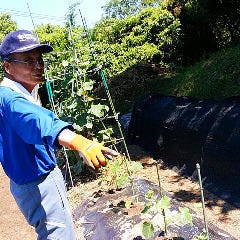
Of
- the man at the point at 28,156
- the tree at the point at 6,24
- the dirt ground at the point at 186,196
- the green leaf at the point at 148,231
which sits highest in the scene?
the tree at the point at 6,24

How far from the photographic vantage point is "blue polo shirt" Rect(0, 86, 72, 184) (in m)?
1.58

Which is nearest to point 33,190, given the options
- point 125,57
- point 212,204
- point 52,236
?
point 52,236

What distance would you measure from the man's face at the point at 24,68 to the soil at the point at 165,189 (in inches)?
88.5

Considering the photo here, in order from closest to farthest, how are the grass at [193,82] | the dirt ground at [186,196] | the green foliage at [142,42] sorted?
the dirt ground at [186,196] < the grass at [193,82] < the green foliage at [142,42]

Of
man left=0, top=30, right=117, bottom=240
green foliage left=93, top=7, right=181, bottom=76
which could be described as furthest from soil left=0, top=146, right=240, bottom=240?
green foliage left=93, top=7, right=181, bottom=76

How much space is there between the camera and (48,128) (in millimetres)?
1566

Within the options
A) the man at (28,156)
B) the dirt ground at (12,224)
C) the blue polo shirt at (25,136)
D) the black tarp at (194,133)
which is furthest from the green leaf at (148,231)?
the dirt ground at (12,224)

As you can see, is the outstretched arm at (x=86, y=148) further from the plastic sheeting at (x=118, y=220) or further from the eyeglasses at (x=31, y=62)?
the plastic sheeting at (x=118, y=220)

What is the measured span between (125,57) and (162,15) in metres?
1.90

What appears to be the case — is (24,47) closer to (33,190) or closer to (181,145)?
(33,190)

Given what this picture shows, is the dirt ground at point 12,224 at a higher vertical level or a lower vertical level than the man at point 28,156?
lower

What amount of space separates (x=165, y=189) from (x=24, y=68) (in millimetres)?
3375

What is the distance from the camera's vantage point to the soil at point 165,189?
4.02 m

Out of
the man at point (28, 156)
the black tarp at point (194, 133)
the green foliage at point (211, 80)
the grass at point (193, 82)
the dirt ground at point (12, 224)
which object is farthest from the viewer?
the grass at point (193, 82)
